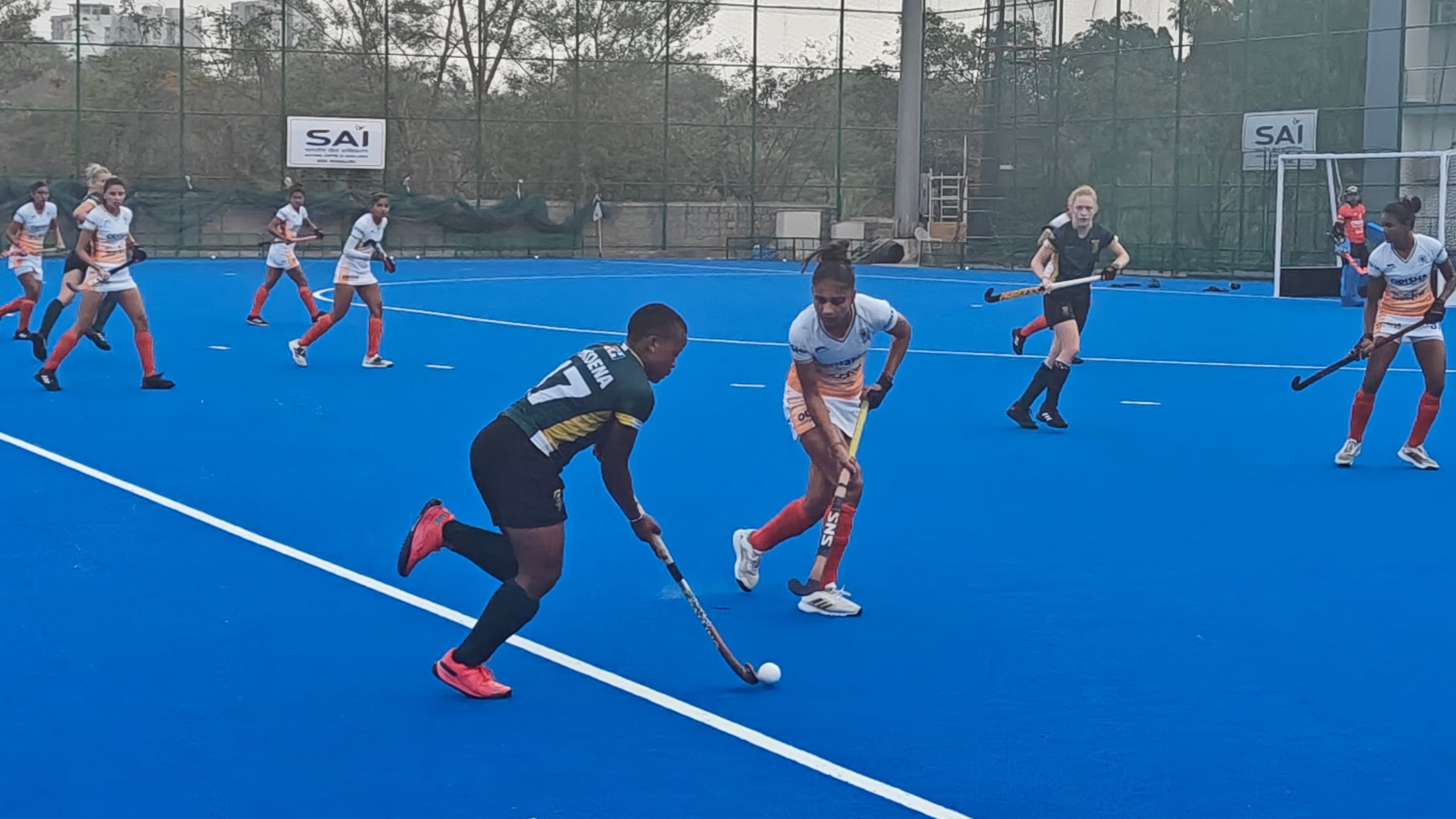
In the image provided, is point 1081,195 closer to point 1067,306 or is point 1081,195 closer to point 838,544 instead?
point 1067,306

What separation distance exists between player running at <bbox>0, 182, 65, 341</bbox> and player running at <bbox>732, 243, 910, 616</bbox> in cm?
1433

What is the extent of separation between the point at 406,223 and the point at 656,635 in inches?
1552

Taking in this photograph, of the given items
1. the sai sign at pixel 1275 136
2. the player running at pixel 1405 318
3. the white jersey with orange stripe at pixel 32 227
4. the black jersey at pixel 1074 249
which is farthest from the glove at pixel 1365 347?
the sai sign at pixel 1275 136

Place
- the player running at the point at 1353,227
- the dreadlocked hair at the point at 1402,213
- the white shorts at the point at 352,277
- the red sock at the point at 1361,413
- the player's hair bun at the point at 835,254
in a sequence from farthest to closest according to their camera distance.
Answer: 1. the player running at the point at 1353,227
2. the white shorts at the point at 352,277
3. the red sock at the point at 1361,413
4. the dreadlocked hair at the point at 1402,213
5. the player's hair bun at the point at 835,254

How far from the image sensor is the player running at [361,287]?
18016mm

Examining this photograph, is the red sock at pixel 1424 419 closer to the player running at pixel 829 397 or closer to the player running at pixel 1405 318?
the player running at pixel 1405 318

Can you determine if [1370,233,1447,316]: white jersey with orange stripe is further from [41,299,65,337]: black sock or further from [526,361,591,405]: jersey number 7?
[41,299,65,337]: black sock

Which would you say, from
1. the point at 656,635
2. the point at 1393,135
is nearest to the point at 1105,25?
the point at 1393,135

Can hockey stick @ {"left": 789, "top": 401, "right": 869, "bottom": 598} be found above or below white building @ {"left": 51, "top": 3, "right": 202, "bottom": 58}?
below

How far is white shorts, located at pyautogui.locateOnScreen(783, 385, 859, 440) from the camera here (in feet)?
26.6

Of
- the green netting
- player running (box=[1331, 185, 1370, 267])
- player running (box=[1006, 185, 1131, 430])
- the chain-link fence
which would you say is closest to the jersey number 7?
player running (box=[1006, 185, 1131, 430])

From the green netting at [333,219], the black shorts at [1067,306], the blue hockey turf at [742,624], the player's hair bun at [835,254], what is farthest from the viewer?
the green netting at [333,219]

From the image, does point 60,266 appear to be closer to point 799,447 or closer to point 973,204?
Result: point 973,204

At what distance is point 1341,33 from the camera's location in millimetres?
36844
